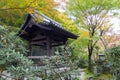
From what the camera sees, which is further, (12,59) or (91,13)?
(91,13)

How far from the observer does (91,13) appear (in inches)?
620

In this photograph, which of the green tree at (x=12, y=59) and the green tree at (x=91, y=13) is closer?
the green tree at (x=12, y=59)

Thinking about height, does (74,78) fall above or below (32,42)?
below

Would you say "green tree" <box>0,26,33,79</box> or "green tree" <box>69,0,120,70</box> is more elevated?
"green tree" <box>69,0,120,70</box>

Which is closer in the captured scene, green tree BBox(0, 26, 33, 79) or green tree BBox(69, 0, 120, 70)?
green tree BBox(0, 26, 33, 79)

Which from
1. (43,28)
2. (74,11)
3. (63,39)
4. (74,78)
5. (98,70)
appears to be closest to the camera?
(74,78)

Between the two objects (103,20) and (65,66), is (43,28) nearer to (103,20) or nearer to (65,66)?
(65,66)

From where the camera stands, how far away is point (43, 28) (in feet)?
29.3

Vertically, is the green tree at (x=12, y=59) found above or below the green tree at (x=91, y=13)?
below

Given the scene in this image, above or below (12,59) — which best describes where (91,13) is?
above

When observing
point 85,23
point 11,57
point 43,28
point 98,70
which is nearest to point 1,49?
point 11,57

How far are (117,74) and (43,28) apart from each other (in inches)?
166

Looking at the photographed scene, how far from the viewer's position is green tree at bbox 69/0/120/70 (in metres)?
15.1

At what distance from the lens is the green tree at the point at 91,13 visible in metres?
15.1
